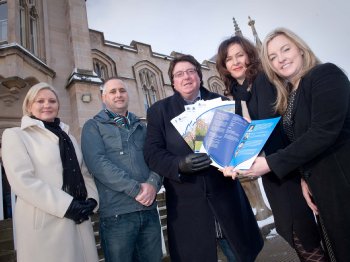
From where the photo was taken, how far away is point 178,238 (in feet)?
6.08

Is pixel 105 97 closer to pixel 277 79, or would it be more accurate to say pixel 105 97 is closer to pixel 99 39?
pixel 277 79

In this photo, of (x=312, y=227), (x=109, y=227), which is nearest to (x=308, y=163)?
(x=312, y=227)

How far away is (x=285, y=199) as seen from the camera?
1.60 metres

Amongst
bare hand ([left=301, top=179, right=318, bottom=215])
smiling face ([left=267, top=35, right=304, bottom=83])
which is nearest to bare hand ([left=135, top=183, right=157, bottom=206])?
bare hand ([left=301, top=179, right=318, bottom=215])

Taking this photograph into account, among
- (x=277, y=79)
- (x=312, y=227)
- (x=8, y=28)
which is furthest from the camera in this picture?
(x=8, y=28)

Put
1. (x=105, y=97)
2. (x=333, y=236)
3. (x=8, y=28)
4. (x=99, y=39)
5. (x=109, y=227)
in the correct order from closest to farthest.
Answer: (x=333, y=236) → (x=109, y=227) → (x=105, y=97) → (x=8, y=28) → (x=99, y=39)

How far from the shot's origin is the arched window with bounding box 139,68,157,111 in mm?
13820

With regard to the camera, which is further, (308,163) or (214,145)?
(214,145)

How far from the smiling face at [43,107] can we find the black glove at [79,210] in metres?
0.85

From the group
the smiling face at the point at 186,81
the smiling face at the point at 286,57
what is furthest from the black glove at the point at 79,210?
the smiling face at the point at 286,57

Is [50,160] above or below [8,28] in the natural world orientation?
below

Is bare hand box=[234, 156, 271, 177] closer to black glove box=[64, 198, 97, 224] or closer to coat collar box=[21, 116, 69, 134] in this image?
black glove box=[64, 198, 97, 224]

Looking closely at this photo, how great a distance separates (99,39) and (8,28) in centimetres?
694

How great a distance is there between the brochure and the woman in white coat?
1042 mm
